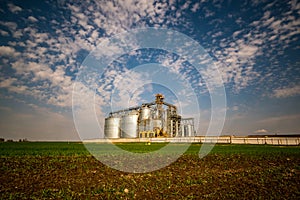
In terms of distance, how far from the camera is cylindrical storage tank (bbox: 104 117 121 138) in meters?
77.5

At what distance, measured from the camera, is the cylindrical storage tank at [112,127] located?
7750 cm

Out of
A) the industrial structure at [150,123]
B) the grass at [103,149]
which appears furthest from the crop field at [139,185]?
the industrial structure at [150,123]

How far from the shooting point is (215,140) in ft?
198

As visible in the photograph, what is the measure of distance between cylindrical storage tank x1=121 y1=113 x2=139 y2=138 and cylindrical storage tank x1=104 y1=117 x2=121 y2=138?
4127 millimetres

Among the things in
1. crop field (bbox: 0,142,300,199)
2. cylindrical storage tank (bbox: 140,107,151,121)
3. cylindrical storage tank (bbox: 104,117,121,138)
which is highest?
cylindrical storage tank (bbox: 140,107,151,121)

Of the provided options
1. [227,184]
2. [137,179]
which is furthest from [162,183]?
[227,184]

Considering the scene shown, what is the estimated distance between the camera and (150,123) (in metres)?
68.1

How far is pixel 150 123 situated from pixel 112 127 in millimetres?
18268

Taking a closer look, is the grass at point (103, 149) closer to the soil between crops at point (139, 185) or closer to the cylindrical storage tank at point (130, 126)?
the soil between crops at point (139, 185)

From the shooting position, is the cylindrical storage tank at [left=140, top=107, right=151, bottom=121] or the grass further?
the cylindrical storage tank at [left=140, top=107, right=151, bottom=121]

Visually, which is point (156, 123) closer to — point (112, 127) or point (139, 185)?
point (112, 127)

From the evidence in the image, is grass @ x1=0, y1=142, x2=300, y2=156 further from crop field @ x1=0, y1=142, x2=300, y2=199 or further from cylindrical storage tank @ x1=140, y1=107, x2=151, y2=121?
cylindrical storage tank @ x1=140, y1=107, x2=151, y2=121

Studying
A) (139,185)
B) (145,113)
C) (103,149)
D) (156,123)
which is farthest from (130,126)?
(139,185)

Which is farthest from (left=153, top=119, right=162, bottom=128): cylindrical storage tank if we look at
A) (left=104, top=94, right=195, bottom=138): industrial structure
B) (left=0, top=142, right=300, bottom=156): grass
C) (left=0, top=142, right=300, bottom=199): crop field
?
(left=0, top=142, right=300, bottom=199): crop field
